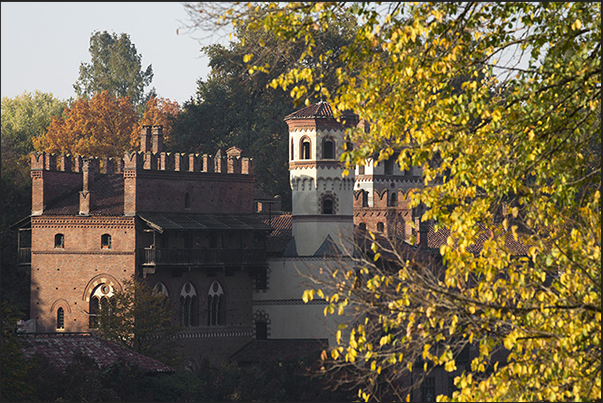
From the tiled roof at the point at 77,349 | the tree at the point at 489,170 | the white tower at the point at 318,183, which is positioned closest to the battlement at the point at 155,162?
the white tower at the point at 318,183

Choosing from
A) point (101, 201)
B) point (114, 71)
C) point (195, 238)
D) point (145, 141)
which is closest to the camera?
point (101, 201)

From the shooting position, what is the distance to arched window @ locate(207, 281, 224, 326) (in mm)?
53250

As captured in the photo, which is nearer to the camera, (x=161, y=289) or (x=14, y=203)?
(x=161, y=289)

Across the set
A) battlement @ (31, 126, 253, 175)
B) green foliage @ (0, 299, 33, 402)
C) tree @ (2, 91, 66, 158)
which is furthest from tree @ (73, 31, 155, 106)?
green foliage @ (0, 299, 33, 402)

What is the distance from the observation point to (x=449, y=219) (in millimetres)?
16281

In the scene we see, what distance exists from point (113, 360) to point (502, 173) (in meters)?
26.3

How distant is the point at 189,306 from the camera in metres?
52.3

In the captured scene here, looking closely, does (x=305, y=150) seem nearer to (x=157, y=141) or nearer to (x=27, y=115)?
(x=157, y=141)

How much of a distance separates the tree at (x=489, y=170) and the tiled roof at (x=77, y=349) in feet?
77.9

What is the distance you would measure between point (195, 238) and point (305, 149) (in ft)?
23.3

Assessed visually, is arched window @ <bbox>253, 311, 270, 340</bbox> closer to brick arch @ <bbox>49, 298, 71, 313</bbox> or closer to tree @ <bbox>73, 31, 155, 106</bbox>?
brick arch @ <bbox>49, 298, 71, 313</bbox>

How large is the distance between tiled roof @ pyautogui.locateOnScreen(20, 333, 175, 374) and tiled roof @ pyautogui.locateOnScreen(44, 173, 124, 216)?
33.0 ft

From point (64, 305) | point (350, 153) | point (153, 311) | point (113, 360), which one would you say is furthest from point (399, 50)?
point (64, 305)

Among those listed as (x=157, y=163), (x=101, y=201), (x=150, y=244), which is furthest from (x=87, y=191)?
(x=150, y=244)
